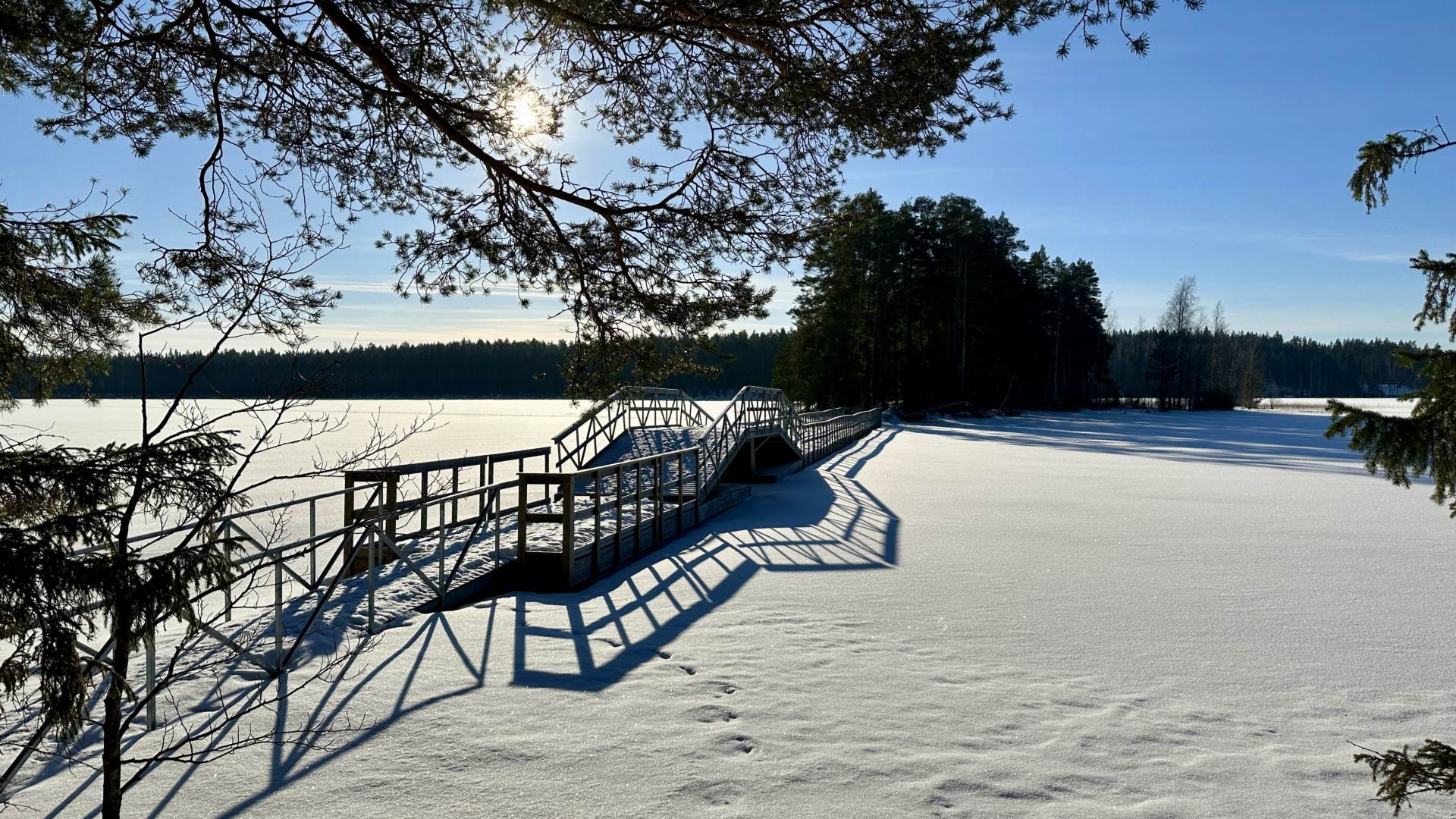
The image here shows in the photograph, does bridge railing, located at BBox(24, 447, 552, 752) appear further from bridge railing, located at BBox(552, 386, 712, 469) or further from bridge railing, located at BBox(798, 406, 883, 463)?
Answer: bridge railing, located at BBox(798, 406, 883, 463)

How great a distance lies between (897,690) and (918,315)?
4745cm

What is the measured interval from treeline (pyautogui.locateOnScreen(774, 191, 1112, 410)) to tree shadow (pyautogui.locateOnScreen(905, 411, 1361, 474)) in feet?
11.6

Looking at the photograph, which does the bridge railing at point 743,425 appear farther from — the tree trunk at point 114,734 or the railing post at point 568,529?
the tree trunk at point 114,734

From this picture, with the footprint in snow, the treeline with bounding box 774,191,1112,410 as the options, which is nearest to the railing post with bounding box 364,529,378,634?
the footprint in snow

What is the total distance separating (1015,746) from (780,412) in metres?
16.0

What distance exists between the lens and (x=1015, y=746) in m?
4.25

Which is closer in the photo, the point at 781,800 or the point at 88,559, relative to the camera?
the point at 88,559

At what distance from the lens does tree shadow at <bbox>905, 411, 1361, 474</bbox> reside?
24.0 m

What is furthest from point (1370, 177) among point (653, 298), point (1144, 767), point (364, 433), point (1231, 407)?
point (1231, 407)

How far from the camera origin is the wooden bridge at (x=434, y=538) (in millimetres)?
5113

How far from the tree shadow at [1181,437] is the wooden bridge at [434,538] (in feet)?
37.2

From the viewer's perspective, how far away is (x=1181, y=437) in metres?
35.3

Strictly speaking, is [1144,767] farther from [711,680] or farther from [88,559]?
[88,559]

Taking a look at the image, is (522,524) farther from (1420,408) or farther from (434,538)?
(1420,408)
